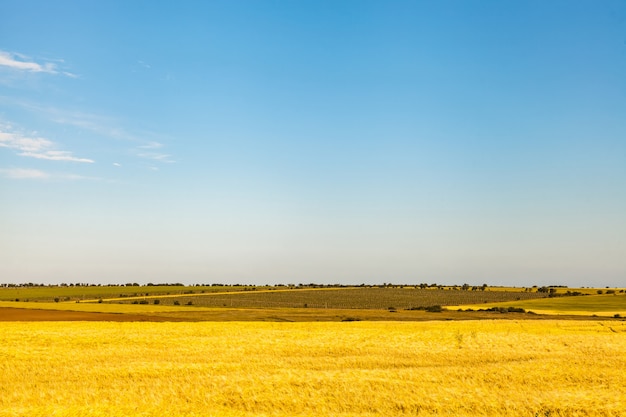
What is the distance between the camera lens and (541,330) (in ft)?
177

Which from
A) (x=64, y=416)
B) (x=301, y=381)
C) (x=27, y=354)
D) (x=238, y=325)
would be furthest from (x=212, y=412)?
(x=238, y=325)

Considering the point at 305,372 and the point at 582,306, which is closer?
the point at 305,372

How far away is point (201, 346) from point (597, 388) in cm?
2530

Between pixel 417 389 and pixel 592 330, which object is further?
pixel 592 330

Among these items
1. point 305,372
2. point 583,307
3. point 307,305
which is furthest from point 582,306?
point 305,372

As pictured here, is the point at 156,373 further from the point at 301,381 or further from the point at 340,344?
the point at 340,344

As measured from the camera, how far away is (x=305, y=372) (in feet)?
95.2

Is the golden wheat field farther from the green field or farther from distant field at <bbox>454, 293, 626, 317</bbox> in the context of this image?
distant field at <bbox>454, 293, 626, 317</bbox>

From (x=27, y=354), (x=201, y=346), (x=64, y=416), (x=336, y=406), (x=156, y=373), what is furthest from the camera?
(x=201, y=346)

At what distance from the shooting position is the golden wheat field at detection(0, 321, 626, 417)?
21656 millimetres

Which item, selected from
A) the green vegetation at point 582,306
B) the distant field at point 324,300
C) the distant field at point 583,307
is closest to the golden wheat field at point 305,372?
the distant field at point 583,307

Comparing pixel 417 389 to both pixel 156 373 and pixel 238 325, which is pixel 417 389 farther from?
pixel 238 325

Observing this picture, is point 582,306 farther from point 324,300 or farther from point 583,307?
point 324,300

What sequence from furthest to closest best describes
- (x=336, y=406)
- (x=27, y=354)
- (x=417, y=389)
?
(x=27, y=354) < (x=417, y=389) < (x=336, y=406)
